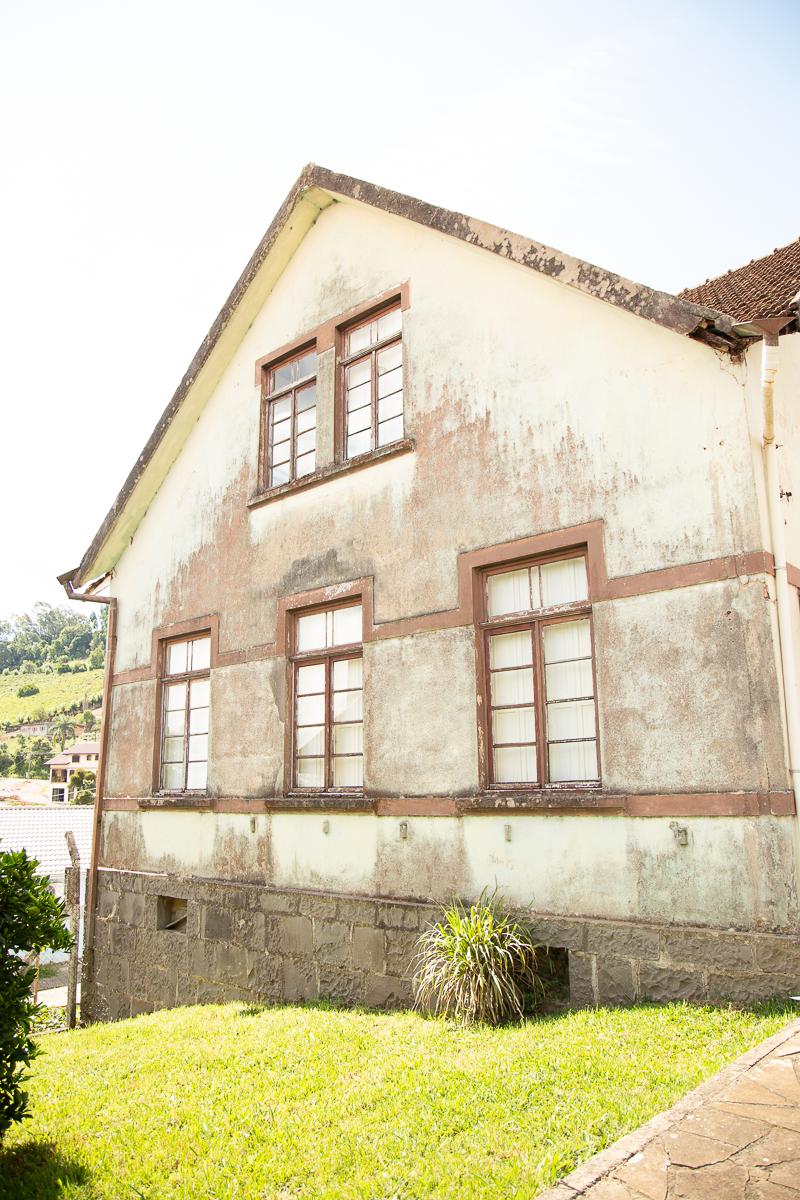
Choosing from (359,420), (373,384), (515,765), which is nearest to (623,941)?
(515,765)

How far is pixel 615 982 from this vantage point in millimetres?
5762

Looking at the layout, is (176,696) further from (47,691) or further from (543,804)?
(47,691)

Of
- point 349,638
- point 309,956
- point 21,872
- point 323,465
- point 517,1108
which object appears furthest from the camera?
point 323,465

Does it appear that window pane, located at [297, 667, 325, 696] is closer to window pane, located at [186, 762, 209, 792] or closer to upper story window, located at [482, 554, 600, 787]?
window pane, located at [186, 762, 209, 792]

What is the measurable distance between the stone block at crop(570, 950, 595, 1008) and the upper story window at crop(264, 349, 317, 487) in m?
5.78

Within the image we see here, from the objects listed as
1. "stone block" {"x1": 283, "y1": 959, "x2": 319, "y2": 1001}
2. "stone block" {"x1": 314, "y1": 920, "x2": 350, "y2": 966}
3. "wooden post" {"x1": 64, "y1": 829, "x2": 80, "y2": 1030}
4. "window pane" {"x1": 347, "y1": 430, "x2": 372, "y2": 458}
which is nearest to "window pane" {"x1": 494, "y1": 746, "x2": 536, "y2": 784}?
"stone block" {"x1": 314, "y1": 920, "x2": 350, "y2": 966}

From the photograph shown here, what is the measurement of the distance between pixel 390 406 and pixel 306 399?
61.6 inches

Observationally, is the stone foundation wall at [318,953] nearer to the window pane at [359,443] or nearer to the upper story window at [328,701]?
the upper story window at [328,701]

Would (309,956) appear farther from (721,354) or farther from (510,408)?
(721,354)

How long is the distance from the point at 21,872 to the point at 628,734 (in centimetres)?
409

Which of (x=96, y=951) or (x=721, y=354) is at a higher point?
(x=721, y=354)

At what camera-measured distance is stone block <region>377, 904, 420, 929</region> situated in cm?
706

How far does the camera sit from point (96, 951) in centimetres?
1090

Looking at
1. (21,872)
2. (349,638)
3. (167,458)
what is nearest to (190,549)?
(167,458)
